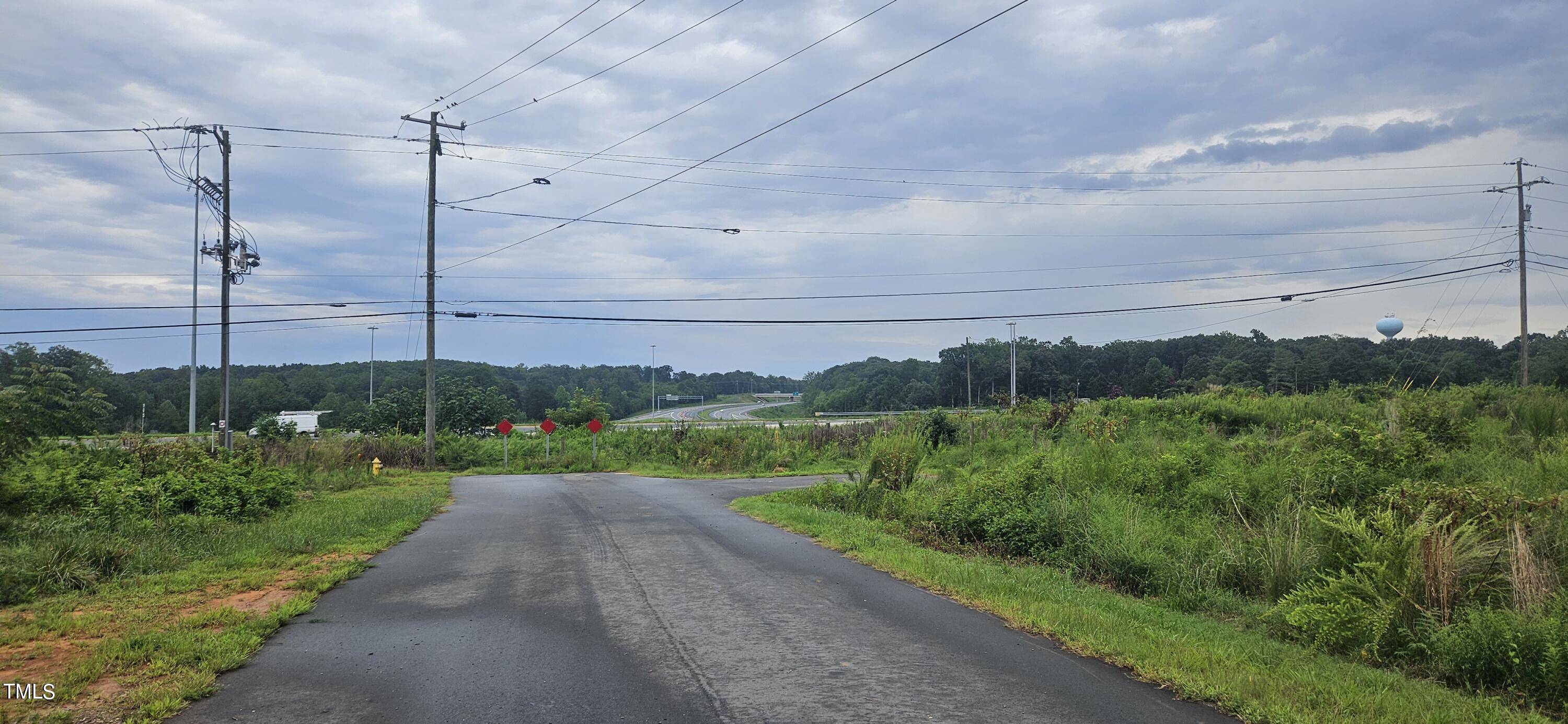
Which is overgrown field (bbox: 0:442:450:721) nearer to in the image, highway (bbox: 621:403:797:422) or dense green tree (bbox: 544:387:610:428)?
dense green tree (bbox: 544:387:610:428)

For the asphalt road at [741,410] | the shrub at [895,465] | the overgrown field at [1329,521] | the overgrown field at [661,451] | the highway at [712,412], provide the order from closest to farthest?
1. the overgrown field at [1329,521]
2. the shrub at [895,465]
3. the overgrown field at [661,451]
4. the highway at [712,412]
5. the asphalt road at [741,410]

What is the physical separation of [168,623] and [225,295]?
70.8 feet

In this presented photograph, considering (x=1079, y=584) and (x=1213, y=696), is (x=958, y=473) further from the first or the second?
(x=1213, y=696)

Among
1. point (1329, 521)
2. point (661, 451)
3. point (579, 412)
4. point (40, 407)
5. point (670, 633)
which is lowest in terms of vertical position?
point (661, 451)

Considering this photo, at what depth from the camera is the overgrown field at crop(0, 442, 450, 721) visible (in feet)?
19.1

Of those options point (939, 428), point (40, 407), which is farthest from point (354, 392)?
point (40, 407)

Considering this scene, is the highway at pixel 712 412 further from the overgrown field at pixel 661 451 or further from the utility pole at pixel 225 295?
the utility pole at pixel 225 295

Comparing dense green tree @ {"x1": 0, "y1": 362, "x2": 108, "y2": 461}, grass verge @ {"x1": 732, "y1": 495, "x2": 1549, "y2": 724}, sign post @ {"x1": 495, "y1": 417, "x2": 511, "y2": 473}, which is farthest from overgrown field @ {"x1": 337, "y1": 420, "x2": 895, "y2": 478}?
grass verge @ {"x1": 732, "y1": 495, "x2": 1549, "y2": 724}

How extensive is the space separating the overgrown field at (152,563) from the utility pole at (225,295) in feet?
24.6

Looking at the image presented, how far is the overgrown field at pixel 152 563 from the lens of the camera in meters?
5.82

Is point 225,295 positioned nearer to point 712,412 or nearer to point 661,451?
point 661,451

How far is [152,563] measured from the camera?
383 inches

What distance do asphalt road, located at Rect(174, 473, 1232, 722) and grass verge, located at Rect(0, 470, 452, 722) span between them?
27 cm

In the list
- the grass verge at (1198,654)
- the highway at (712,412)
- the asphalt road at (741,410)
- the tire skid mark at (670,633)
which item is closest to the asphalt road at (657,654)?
the tire skid mark at (670,633)
